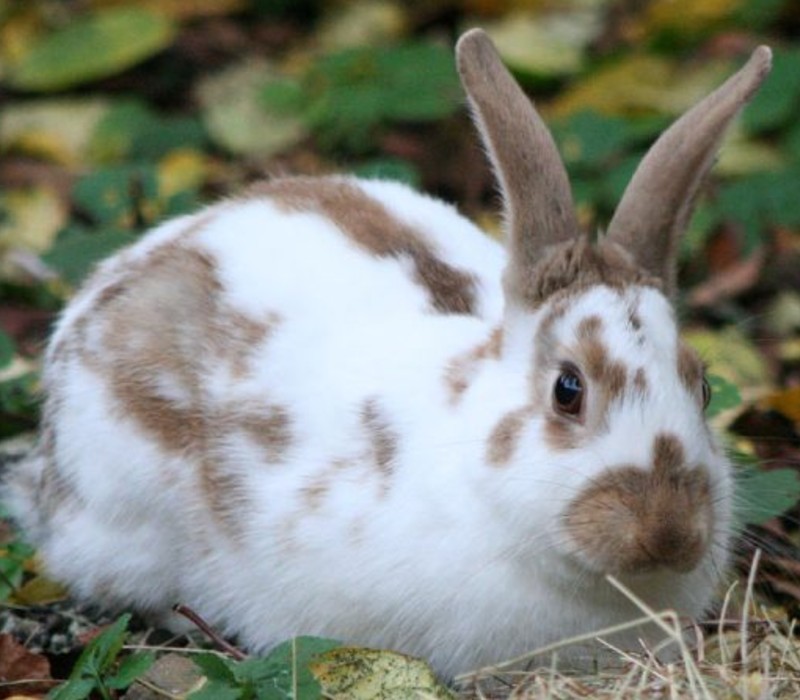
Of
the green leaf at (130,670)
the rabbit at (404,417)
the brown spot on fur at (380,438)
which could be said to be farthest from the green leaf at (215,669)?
the brown spot on fur at (380,438)

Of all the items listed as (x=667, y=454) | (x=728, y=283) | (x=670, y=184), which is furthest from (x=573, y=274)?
(x=728, y=283)

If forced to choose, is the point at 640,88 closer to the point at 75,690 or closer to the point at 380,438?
the point at 380,438

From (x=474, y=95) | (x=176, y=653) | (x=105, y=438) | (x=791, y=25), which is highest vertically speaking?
(x=791, y=25)

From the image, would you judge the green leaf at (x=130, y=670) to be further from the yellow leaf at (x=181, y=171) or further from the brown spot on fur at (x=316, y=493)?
the yellow leaf at (x=181, y=171)

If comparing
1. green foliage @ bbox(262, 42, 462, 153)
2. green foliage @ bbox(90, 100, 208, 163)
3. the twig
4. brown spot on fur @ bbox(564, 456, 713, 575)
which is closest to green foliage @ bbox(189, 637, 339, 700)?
the twig

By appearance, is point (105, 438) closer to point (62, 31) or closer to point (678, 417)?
point (678, 417)

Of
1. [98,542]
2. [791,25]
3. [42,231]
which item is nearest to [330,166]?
[42,231]

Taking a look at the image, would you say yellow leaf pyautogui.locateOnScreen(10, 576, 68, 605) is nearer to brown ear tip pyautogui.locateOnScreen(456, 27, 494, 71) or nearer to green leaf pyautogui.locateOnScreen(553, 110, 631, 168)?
brown ear tip pyautogui.locateOnScreen(456, 27, 494, 71)
